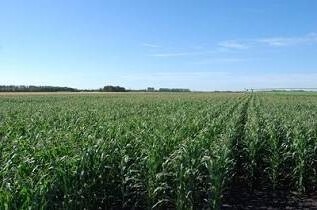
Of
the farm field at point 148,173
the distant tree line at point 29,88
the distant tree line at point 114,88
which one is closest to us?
the farm field at point 148,173

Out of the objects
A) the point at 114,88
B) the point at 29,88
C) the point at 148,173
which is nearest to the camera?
the point at 148,173

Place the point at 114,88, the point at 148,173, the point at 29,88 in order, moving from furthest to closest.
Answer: the point at 114,88 < the point at 29,88 < the point at 148,173

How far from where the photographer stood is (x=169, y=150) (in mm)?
9711

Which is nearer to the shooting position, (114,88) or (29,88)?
(29,88)

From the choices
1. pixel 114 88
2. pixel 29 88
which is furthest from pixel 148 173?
pixel 114 88

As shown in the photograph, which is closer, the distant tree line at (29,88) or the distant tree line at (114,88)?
the distant tree line at (29,88)

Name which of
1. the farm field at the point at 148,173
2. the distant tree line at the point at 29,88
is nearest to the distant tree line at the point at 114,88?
the distant tree line at the point at 29,88

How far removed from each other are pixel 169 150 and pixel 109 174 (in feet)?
7.18

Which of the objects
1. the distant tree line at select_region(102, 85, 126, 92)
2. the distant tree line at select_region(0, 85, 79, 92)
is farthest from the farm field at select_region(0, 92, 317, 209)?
the distant tree line at select_region(102, 85, 126, 92)

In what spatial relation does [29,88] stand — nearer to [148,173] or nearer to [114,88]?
[114,88]

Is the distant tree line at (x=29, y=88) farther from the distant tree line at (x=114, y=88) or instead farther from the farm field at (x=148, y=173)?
the farm field at (x=148, y=173)

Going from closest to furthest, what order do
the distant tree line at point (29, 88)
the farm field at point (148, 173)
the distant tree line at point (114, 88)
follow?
the farm field at point (148, 173) < the distant tree line at point (29, 88) < the distant tree line at point (114, 88)

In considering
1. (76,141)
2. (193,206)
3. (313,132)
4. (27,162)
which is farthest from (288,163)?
(27,162)

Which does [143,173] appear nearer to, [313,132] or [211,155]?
[211,155]
